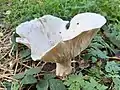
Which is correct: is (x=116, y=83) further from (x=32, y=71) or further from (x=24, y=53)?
(x=24, y=53)

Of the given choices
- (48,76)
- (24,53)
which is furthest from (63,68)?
(24,53)

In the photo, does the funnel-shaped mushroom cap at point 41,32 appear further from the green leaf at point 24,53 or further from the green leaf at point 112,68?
the green leaf at point 112,68

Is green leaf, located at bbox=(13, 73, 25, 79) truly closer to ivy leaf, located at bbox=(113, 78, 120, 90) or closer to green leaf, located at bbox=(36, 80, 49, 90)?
green leaf, located at bbox=(36, 80, 49, 90)

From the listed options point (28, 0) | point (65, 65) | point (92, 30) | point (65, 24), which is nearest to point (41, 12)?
point (28, 0)

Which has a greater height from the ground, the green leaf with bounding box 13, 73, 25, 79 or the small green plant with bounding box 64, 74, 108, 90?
the small green plant with bounding box 64, 74, 108, 90

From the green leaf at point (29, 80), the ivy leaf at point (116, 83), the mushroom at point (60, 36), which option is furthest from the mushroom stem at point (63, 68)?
the ivy leaf at point (116, 83)

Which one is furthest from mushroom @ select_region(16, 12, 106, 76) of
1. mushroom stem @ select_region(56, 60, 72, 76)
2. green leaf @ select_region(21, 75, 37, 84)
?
green leaf @ select_region(21, 75, 37, 84)
